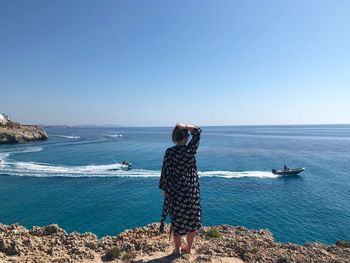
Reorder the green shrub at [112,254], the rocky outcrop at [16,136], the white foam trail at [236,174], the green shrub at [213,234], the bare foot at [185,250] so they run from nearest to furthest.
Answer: the bare foot at [185,250]
the green shrub at [112,254]
the green shrub at [213,234]
the white foam trail at [236,174]
the rocky outcrop at [16,136]

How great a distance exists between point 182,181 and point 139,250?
10.9ft

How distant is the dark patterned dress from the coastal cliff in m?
1.27

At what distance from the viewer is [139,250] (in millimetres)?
8312

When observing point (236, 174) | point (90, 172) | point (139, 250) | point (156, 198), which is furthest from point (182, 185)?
point (90, 172)

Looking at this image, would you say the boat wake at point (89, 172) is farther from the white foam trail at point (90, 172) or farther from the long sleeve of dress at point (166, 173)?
the long sleeve of dress at point (166, 173)

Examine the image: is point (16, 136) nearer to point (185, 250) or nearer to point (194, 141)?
point (185, 250)

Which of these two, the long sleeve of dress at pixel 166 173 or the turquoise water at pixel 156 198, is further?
the turquoise water at pixel 156 198

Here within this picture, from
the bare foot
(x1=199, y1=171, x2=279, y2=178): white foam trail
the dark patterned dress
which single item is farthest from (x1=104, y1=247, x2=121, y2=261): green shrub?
(x1=199, y1=171, x2=279, y2=178): white foam trail

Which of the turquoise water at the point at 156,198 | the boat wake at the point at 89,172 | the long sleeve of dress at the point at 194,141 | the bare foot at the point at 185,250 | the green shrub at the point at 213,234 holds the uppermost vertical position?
the long sleeve of dress at the point at 194,141

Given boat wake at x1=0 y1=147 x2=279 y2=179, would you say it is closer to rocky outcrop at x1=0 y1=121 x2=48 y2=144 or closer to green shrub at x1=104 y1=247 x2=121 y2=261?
green shrub at x1=104 y1=247 x2=121 y2=261

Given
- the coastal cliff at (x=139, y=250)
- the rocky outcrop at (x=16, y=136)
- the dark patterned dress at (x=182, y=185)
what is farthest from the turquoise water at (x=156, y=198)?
the rocky outcrop at (x=16, y=136)

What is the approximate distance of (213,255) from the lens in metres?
7.84

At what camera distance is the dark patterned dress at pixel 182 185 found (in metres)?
6.29

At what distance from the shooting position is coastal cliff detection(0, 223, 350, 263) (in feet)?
25.5
